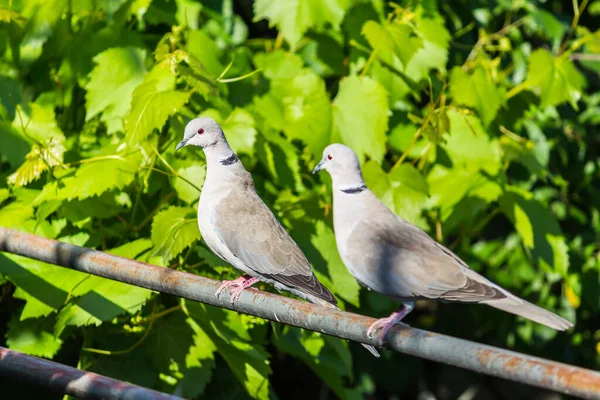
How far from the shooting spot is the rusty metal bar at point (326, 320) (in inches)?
52.5

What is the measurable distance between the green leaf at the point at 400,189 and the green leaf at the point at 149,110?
2.41 feet

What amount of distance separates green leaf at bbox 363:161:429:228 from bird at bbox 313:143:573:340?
366mm

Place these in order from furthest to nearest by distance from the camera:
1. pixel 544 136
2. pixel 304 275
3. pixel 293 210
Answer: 1. pixel 544 136
2. pixel 293 210
3. pixel 304 275

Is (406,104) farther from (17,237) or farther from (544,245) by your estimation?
(17,237)

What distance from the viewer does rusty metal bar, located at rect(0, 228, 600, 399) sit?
4.37ft

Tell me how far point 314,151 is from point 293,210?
0.23 m

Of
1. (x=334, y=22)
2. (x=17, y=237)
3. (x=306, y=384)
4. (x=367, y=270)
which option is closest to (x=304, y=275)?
(x=367, y=270)

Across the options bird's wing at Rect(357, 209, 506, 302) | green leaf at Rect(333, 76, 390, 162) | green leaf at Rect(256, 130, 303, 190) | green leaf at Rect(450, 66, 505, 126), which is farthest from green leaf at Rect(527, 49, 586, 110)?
bird's wing at Rect(357, 209, 506, 302)

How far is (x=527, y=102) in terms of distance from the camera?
11.8ft

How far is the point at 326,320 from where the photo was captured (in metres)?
1.70

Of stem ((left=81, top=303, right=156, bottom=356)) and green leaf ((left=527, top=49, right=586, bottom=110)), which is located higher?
green leaf ((left=527, top=49, right=586, bottom=110))

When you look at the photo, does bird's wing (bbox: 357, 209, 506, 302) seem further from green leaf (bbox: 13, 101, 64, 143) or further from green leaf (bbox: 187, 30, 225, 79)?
green leaf (bbox: 13, 101, 64, 143)

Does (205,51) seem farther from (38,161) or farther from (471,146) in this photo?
(471,146)

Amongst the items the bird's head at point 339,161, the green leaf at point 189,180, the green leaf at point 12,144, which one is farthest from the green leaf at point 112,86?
the bird's head at point 339,161
